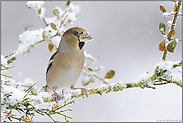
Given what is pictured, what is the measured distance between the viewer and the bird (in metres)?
1.14

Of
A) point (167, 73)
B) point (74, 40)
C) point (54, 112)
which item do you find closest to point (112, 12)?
point (74, 40)

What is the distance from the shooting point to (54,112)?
87 cm

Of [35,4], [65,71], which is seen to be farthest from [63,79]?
[35,4]

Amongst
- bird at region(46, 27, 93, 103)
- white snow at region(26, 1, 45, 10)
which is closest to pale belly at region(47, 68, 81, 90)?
bird at region(46, 27, 93, 103)

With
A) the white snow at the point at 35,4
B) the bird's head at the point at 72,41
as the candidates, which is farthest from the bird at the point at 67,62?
the white snow at the point at 35,4

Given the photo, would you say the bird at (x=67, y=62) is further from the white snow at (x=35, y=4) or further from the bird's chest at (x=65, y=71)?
the white snow at (x=35, y=4)

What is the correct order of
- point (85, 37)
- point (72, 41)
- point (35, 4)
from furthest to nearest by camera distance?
point (35, 4)
point (72, 41)
point (85, 37)

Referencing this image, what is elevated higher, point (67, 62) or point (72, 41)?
point (72, 41)

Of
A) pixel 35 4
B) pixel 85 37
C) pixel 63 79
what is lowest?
pixel 63 79

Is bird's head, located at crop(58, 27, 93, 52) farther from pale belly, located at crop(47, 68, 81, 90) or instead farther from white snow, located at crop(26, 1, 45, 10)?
white snow, located at crop(26, 1, 45, 10)

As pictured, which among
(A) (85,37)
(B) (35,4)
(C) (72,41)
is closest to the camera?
(A) (85,37)

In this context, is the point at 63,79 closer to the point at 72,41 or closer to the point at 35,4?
the point at 72,41

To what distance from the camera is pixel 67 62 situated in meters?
1.15

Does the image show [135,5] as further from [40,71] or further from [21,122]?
[21,122]
